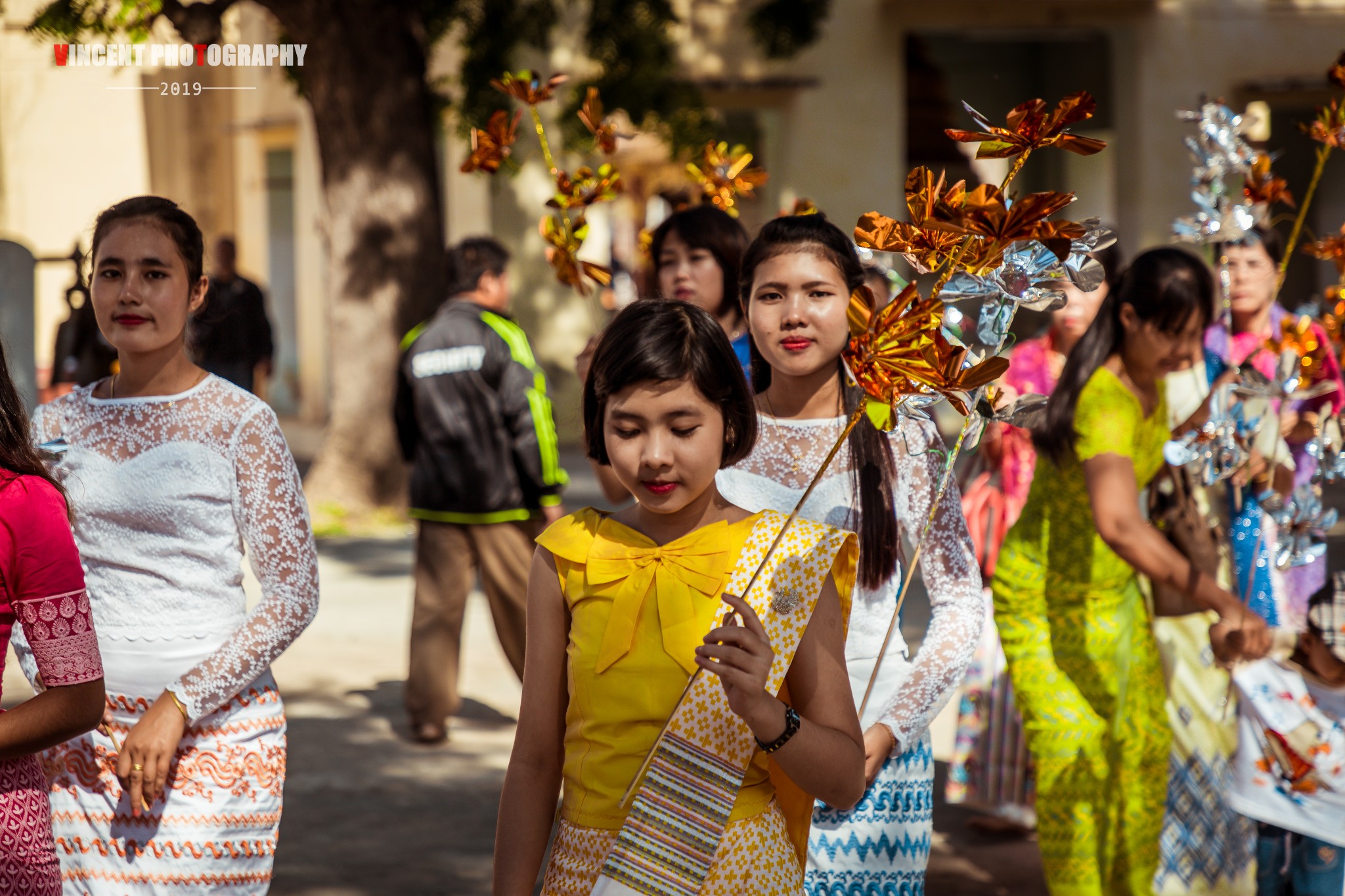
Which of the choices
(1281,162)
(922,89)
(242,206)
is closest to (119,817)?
(922,89)

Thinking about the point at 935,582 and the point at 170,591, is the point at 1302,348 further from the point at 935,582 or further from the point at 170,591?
the point at 170,591

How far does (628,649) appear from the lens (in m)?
2.15

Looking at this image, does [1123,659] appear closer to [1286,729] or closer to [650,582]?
[1286,729]

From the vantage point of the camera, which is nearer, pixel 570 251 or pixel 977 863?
pixel 570 251

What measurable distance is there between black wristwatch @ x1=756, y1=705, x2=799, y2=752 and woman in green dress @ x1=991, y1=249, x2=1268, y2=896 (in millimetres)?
1966

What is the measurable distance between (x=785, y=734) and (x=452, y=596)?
464 centimetres

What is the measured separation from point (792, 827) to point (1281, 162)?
16.9 m

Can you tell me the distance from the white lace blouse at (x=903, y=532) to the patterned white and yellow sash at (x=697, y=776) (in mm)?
768

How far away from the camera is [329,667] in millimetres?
7582

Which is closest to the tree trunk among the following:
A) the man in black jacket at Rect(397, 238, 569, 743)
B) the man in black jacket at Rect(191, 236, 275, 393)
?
the man in black jacket at Rect(191, 236, 275, 393)

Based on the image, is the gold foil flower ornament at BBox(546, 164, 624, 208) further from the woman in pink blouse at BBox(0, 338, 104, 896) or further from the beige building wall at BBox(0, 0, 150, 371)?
the beige building wall at BBox(0, 0, 150, 371)

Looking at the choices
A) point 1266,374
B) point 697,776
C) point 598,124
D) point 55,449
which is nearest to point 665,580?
point 697,776

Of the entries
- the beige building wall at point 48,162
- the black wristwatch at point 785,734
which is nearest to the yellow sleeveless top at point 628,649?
the black wristwatch at point 785,734

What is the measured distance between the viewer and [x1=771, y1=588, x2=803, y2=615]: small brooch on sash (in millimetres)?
2135
